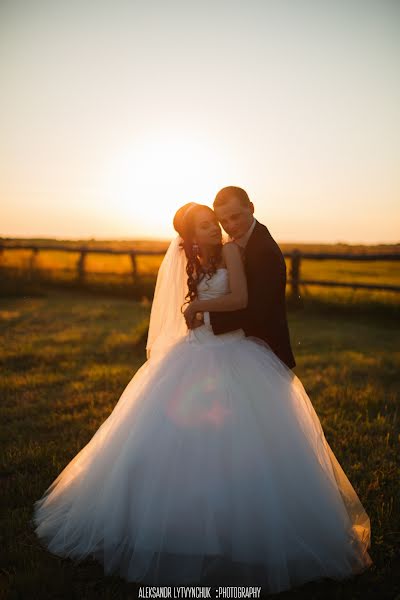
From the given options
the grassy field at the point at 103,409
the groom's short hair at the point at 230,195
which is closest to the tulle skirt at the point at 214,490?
the grassy field at the point at 103,409

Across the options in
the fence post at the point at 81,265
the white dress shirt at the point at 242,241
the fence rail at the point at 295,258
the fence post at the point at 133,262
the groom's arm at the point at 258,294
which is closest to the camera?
the groom's arm at the point at 258,294

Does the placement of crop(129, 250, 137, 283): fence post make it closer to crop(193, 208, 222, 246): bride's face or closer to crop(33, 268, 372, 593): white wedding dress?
crop(193, 208, 222, 246): bride's face

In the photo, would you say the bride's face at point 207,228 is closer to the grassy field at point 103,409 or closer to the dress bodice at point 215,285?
the dress bodice at point 215,285

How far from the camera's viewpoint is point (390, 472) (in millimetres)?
4359

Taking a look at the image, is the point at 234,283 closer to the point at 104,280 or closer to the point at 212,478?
the point at 212,478

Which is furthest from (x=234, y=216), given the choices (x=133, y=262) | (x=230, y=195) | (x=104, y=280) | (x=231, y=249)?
(x=104, y=280)

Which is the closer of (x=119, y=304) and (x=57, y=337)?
(x=57, y=337)

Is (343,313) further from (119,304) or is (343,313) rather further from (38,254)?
(38,254)

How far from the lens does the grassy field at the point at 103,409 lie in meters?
2.98

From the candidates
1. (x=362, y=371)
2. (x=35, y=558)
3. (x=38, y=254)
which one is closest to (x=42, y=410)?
(x=35, y=558)

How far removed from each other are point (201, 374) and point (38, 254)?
18465 mm

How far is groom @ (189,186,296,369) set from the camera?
3.33 metres

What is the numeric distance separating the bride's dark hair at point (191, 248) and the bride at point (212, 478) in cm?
1

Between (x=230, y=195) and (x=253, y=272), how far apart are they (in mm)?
597
